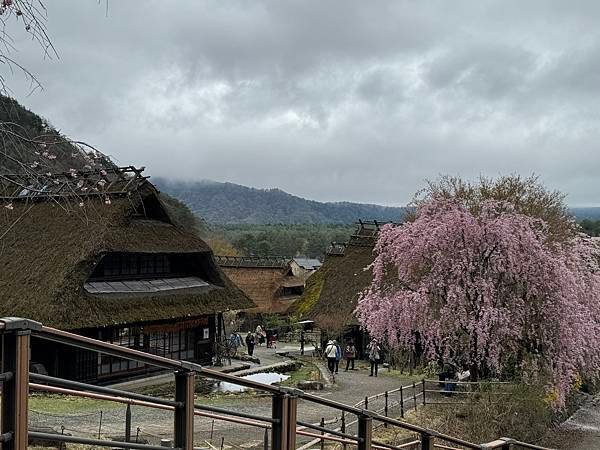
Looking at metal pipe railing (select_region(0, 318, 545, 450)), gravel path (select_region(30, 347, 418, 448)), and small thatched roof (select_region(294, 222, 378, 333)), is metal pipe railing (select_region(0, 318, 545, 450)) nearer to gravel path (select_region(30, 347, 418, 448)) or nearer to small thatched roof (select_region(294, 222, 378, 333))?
gravel path (select_region(30, 347, 418, 448))

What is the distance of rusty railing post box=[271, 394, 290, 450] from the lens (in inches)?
149

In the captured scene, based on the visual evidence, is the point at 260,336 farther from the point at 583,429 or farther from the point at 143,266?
the point at 583,429

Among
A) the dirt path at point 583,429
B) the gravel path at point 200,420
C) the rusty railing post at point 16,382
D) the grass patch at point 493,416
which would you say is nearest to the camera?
the rusty railing post at point 16,382

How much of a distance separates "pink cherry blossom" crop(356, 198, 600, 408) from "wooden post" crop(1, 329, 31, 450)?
15.8 meters

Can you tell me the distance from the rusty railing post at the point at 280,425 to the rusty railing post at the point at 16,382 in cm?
166

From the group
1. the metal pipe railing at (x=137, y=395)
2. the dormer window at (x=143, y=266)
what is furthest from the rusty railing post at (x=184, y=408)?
the dormer window at (x=143, y=266)

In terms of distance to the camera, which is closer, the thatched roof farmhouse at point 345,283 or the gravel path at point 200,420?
the gravel path at point 200,420

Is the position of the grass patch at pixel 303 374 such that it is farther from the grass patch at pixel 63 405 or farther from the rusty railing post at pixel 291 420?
the rusty railing post at pixel 291 420

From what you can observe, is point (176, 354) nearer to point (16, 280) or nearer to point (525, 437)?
point (16, 280)

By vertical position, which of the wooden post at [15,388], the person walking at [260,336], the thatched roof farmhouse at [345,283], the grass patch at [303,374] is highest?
the wooden post at [15,388]

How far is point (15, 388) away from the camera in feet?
7.97

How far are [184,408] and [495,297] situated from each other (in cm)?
1564

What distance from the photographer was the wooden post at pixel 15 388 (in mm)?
2420

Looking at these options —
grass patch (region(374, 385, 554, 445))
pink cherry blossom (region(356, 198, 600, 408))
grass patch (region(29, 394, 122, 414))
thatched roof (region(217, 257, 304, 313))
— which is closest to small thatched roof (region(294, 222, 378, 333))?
pink cherry blossom (region(356, 198, 600, 408))
